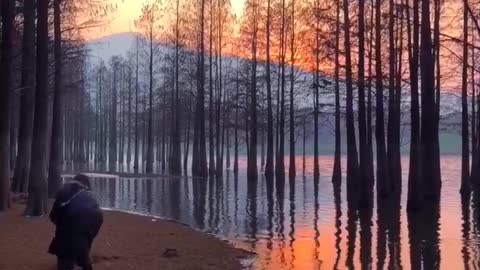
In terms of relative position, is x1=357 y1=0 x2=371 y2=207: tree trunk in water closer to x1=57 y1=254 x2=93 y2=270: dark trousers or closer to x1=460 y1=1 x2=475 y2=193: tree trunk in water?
x1=460 y1=1 x2=475 y2=193: tree trunk in water

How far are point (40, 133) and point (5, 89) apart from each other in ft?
4.80

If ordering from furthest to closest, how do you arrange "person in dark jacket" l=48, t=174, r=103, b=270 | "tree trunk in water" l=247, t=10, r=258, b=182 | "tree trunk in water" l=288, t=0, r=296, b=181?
"tree trunk in water" l=247, t=10, r=258, b=182 < "tree trunk in water" l=288, t=0, r=296, b=181 < "person in dark jacket" l=48, t=174, r=103, b=270

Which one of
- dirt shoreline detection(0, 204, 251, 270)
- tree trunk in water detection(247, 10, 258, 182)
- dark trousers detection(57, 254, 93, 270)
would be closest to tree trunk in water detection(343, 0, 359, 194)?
dirt shoreline detection(0, 204, 251, 270)

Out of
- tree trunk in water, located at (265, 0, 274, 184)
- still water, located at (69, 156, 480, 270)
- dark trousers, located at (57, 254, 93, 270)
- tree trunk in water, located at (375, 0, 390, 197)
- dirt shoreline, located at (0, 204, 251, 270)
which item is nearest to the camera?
dark trousers, located at (57, 254, 93, 270)

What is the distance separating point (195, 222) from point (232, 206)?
6.18 m

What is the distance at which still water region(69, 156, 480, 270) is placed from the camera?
44.3ft

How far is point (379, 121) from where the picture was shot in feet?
92.3

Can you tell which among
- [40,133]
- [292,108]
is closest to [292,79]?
[292,108]

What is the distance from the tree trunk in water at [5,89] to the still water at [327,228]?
5.51 m

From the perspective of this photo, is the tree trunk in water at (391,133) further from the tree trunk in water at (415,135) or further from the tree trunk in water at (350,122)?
the tree trunk in water at (415,135)

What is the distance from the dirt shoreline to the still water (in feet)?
2.98

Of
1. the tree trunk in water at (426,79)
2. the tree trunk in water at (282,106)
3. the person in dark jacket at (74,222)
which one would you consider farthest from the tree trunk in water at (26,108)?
the tree trunk in water at (282,106)

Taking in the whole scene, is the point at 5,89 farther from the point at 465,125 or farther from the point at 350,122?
the point at 465,125

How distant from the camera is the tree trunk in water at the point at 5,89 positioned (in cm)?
1702
